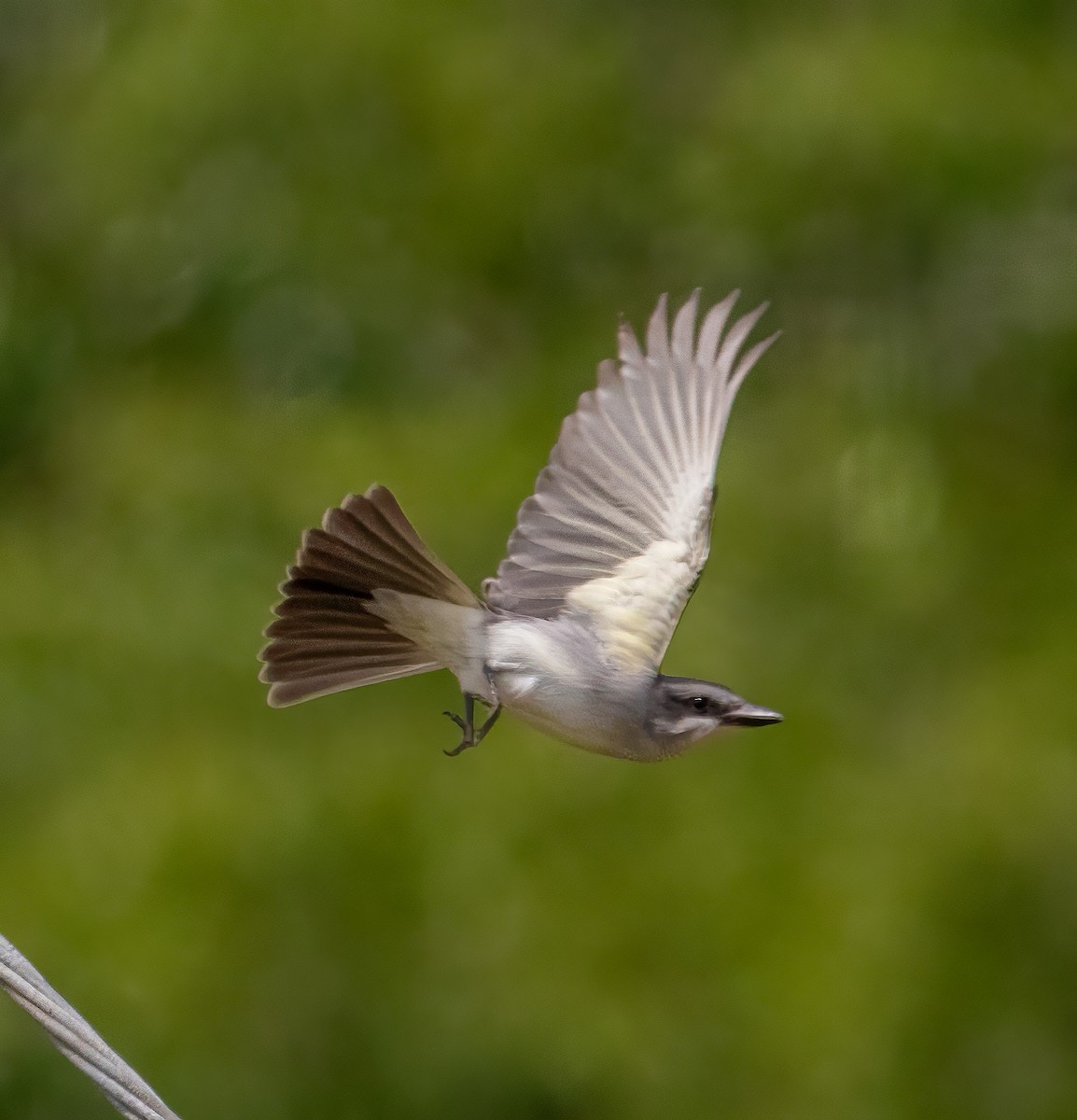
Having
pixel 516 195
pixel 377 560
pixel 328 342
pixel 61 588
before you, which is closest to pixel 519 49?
pixel 516 195

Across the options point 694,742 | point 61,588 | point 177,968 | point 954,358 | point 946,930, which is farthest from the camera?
point 954,358

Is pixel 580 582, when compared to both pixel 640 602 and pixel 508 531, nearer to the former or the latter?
pixel 640 602

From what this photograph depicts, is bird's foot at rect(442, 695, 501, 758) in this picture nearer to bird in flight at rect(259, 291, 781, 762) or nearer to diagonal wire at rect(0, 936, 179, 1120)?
→ bird in flight at rect(259, 291, 781, 762)

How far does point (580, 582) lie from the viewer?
234 cm

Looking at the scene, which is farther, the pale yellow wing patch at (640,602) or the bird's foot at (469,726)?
the pale yellow wing patch at (640,602)

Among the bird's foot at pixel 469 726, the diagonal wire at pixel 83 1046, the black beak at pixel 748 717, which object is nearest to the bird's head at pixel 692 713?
the black beak at pixel 748 717

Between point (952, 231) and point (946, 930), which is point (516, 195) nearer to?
point (952, 231)

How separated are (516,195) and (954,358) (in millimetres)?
1963

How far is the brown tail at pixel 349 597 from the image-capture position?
2.27m

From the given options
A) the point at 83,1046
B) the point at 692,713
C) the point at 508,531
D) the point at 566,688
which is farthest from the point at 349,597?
the point at 508,531

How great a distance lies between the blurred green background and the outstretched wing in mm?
3210

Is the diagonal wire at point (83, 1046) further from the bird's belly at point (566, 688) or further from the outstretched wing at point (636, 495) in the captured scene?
the outstretched wing at point (636, 495)

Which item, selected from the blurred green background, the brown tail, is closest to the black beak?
the brown tail

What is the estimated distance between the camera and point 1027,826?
6.44 metres
